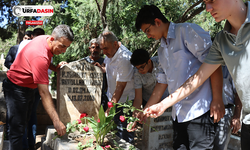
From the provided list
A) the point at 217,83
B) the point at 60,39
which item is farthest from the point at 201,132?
the point at 60,39

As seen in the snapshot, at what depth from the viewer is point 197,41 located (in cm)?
171

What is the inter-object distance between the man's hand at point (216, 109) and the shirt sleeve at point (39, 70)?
1713 millimetres

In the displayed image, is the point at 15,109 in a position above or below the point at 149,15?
below

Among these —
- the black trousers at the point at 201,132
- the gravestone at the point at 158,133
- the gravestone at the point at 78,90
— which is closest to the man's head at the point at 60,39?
the gravestone at the point at 78,90

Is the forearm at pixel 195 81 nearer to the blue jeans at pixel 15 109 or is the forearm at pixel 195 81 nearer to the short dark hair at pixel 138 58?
the short dark hair at pixel 138 58

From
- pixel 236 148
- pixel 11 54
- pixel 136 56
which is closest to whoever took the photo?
pixel 136 56

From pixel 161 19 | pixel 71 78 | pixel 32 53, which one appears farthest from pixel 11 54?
pixel 161 19

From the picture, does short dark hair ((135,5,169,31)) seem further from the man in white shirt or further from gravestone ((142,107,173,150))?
gravestone ((142,107,173,150))

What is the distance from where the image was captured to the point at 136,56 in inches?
109

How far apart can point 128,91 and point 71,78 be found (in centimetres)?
102

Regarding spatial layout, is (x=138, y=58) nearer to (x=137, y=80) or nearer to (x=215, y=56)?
(x=137, y=80)

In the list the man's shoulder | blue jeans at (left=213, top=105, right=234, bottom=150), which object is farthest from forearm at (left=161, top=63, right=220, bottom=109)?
blue jeans at (left=213, top=105, right=234, bottom=150)

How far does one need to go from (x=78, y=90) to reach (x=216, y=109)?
245cm

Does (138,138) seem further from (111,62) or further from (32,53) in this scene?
(32,53)
